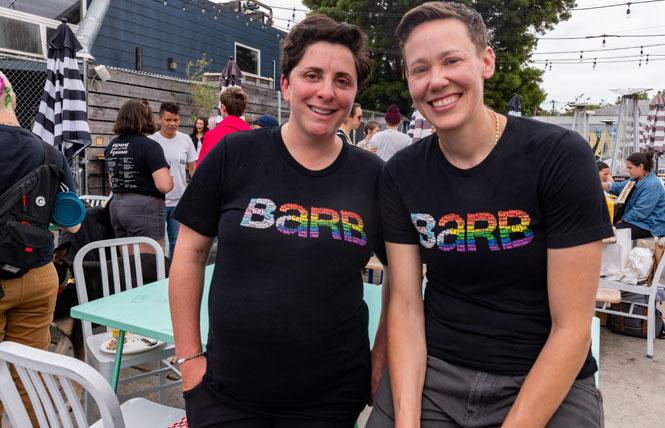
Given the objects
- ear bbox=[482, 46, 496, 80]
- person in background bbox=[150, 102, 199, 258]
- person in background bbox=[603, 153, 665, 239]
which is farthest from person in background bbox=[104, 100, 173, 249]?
person in background bbox=[603, 153, 665, 239]

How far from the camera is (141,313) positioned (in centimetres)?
238

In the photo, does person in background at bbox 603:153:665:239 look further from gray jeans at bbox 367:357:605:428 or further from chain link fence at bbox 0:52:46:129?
chain link fence at bbox 0:52:46:129

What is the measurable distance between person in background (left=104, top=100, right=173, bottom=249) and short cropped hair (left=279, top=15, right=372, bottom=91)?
2.92m

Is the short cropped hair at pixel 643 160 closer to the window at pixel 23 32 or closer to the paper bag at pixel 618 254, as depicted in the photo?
the paper bag at pixel 618 254

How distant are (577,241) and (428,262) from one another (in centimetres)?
42

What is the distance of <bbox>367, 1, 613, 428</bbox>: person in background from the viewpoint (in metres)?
1.34

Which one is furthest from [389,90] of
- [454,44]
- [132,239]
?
[454,44]

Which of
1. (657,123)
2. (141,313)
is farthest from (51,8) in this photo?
(657,123)

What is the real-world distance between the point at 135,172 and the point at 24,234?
2104mm

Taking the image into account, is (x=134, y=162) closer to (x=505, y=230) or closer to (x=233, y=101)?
(x=233, y=101)

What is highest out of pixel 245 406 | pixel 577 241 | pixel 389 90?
pixel 389 90

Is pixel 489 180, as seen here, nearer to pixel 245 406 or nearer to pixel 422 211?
pixel 422 211

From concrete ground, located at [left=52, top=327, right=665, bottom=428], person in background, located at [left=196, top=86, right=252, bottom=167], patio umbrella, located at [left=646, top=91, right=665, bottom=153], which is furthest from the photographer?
patio umbrella, located at [left=646, top=91, right=665, bottom=153]

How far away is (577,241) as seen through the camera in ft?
4.32
